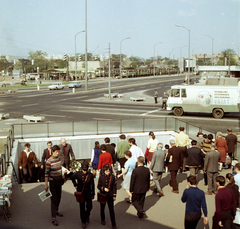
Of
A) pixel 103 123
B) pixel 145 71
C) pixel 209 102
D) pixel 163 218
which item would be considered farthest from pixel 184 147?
pixel 145 71

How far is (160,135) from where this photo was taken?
18359mm

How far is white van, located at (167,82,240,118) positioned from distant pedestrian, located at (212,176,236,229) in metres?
18.7

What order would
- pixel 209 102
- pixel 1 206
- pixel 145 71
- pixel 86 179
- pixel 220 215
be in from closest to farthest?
pixel 220 215, pixel 86 179, pixel 1 206, pixel 209 102, pixel 145 71

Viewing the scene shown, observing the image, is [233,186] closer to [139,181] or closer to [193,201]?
[193,201]

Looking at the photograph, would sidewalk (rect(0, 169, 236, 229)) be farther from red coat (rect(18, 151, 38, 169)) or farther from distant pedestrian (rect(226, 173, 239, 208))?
red coat (rect(18, 151, 38, 169))

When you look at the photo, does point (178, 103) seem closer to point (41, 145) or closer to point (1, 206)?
point (41, 145)

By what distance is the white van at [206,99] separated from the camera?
24219 millimetres

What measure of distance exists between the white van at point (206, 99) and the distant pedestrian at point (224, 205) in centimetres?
1867

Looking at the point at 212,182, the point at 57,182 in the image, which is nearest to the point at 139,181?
the point at 57,182

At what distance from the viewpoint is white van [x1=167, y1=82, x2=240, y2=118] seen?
24.2 metres

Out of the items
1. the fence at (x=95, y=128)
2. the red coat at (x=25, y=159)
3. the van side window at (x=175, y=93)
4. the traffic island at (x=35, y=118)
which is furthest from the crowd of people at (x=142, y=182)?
the van side window at (x=175, y=93)

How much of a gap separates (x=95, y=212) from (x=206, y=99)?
18874 millimetres

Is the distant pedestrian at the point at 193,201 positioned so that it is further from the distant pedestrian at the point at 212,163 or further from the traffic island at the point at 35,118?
the traffic island at the point at 35,118

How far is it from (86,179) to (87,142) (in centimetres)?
1073
